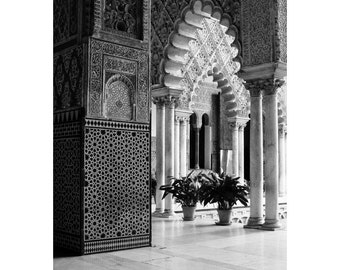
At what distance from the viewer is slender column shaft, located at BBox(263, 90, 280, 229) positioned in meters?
6.25

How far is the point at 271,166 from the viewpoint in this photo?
6.28 m

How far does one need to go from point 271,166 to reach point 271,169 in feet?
0.14

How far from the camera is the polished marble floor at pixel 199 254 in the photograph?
3812mm

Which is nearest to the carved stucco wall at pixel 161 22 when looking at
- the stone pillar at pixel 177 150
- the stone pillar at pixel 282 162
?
the stone pillar at pixel 177 150

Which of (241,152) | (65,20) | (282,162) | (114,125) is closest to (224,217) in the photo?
(114,125)

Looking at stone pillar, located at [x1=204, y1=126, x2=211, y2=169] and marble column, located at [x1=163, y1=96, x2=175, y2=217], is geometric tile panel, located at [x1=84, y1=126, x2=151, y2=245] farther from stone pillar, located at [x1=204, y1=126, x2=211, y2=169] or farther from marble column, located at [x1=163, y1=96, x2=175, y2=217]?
stone pillar, located at [x1=204, y1=126, x2=211, y2=169]

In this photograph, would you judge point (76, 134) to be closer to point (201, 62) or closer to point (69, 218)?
Answer: point (69, 218)

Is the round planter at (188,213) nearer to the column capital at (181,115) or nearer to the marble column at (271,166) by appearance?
the marble column at (271,166)

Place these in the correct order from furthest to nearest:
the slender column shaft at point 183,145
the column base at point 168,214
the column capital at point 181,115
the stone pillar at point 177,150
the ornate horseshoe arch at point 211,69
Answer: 1. the column capital at point 181,115
2. the ornate horseshoe arch at point 211,69
3. the slender column shaft at point 183,145
4. the stone pillar at point 177,150
5. the column base at point 168,214

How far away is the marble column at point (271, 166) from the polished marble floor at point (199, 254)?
0.22 meters

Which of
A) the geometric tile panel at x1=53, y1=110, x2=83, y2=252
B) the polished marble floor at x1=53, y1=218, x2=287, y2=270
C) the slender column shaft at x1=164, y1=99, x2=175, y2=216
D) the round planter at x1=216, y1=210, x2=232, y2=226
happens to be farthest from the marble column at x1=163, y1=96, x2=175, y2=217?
the geometric tile panel at x1=53, y1=110, x2=83, y2=252
